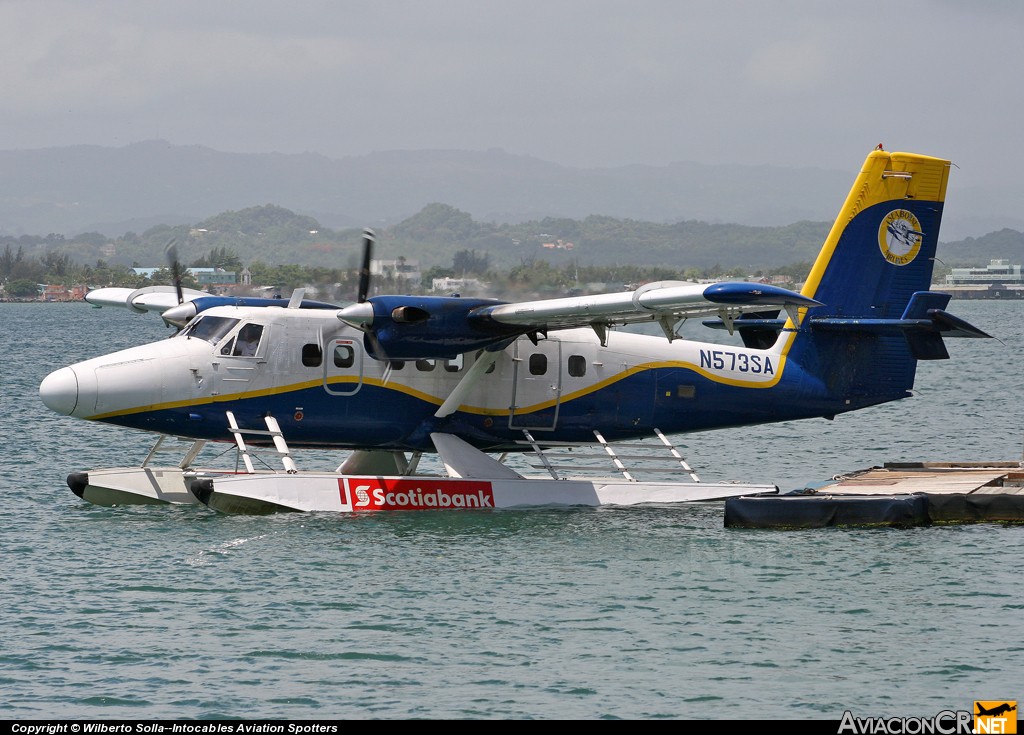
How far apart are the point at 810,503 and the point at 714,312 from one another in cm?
326

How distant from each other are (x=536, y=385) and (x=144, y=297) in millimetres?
8386

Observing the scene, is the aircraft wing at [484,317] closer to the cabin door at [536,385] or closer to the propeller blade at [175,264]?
the cabin door at [536,385]

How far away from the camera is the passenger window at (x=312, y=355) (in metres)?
20.9

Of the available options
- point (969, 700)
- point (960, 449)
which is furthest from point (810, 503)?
point (960, 449)

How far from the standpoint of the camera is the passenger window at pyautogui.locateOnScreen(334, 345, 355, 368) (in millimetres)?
21062

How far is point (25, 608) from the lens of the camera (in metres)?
15.5

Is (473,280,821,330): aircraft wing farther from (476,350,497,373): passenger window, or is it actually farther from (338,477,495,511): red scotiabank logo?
(338,477,495,511): red scotiabank logo

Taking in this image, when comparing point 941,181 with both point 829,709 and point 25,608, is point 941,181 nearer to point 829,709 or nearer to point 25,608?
point 829,709

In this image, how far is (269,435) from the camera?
20.8 meters

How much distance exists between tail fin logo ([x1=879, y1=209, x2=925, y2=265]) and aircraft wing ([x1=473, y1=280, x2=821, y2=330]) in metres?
4.77

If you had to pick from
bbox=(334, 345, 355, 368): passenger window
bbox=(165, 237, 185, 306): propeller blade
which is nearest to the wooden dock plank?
bbox=(334, 345, 355, 368): passenger window

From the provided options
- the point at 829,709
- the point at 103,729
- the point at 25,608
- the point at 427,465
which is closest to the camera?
the point at 103,729

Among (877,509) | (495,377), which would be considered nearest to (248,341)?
(495,377)

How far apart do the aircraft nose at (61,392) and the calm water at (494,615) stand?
71.7 inches
